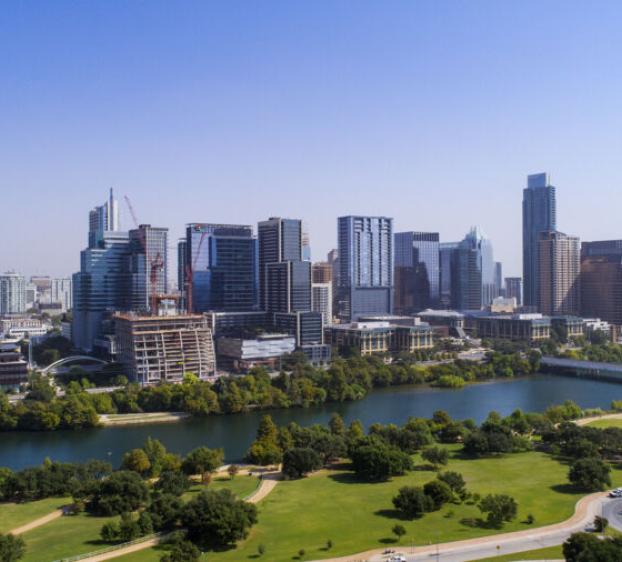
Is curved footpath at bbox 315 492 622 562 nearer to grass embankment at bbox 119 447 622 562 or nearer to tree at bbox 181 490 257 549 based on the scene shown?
grass embankment at bbox 119 447 622 562

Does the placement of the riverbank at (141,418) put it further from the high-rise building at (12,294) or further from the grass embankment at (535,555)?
the high-rise building at (12,294)

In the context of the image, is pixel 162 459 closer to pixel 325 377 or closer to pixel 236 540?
pixel 236 540

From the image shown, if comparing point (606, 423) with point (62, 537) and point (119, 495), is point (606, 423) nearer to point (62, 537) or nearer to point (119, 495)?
point (119, 495)

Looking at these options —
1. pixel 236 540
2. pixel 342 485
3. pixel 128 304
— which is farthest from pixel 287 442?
pixel 128 304

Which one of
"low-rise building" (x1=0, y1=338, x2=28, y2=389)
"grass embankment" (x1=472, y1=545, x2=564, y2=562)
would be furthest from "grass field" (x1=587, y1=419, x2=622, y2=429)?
Result: "low-rise building" (x1=0, y1=338, x2=28, y2=389)

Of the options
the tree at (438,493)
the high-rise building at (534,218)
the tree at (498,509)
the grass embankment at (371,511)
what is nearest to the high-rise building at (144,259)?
the grass embankment at (371,511)

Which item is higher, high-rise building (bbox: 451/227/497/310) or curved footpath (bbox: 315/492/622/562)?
high-rise building (bbox: 451/227/497/310)
